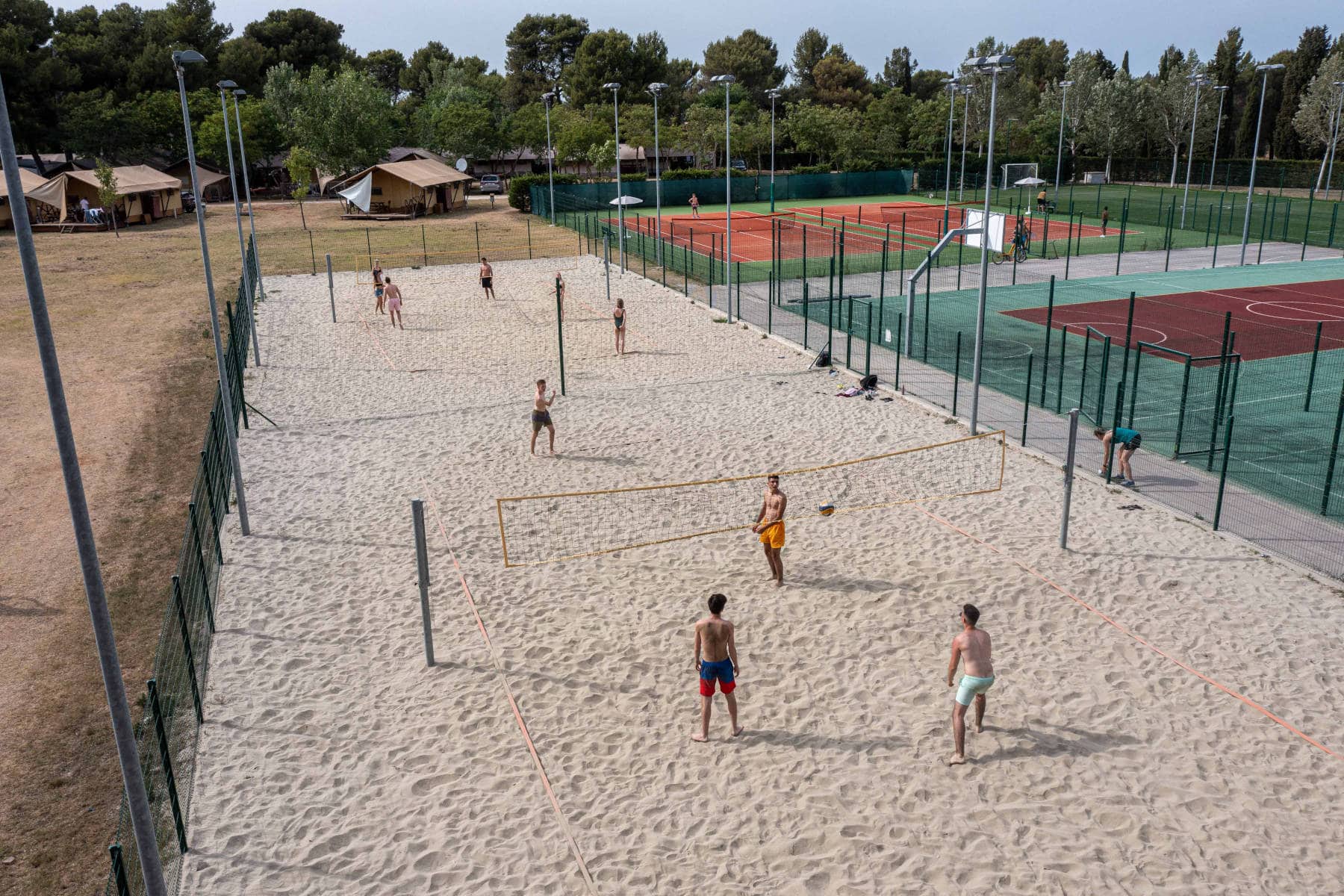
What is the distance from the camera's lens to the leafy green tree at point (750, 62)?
368ft

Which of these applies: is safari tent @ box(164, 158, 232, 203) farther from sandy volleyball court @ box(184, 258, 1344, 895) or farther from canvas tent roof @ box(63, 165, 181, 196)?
sandy volleyball court @ box(184, 258, 1344, 895)

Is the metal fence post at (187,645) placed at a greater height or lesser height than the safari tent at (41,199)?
lesser

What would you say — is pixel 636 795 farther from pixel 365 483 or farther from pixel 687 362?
pixel 687 362

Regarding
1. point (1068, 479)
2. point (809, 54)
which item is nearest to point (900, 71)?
point (809, 54)

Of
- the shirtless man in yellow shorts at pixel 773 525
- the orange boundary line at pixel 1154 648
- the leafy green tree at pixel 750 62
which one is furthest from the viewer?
the leafy green tree at pixel 750 62

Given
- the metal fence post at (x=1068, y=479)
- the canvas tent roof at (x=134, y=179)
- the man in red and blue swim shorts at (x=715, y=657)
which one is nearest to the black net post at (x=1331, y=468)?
the metal fence post at (x=1068, y=479)

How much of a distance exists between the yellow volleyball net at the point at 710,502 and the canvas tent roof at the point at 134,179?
1783 inches

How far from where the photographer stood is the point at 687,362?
2334cm

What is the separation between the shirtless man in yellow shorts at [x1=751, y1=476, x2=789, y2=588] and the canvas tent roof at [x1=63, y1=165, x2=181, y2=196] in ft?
159

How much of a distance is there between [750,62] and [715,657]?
366 feet

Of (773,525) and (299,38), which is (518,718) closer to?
(773,525)

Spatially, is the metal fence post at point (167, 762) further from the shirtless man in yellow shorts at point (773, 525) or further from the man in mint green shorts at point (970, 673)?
the shirtless man in yellow shorts at point (773, 525)

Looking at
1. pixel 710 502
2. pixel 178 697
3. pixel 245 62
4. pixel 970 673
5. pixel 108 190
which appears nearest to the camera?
pixel 970 673

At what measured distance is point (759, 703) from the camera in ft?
32.8
